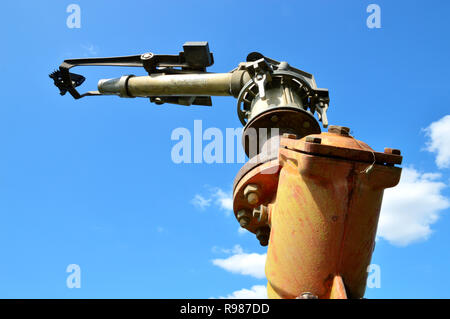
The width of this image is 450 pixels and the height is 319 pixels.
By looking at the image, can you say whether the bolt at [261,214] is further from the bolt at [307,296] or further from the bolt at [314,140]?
the bolt at [314,140]

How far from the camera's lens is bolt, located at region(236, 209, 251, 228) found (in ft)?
11.4

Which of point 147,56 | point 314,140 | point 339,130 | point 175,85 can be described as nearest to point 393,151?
point 339,130

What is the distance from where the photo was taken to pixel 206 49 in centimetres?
530

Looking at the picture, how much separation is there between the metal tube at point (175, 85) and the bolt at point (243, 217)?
2056mm

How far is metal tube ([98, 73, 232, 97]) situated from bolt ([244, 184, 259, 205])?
2.03 metres

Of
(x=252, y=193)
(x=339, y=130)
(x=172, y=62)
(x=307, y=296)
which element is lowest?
(x=307, y=296)

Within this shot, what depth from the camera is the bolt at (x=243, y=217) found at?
3464 millimetres

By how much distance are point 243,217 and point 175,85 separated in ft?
8.54

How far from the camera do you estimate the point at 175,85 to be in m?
5.17

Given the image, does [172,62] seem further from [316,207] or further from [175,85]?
[316,207]

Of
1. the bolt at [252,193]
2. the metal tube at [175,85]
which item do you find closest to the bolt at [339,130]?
the bolt at [252,193]

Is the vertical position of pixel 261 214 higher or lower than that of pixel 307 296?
higher

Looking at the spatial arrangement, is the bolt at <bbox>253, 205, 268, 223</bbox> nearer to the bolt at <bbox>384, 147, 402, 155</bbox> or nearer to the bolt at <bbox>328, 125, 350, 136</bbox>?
the bolt at <bbox>328, 125, 350, 136</bbox>
